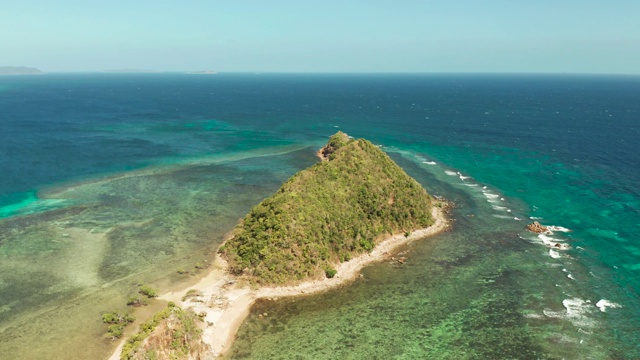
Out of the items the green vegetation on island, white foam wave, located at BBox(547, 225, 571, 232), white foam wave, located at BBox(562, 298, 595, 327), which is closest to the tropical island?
the green vegetation on island

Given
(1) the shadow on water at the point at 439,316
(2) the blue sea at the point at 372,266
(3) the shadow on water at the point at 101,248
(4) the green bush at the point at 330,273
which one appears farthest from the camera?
(4) the green bush at the point at 330,273

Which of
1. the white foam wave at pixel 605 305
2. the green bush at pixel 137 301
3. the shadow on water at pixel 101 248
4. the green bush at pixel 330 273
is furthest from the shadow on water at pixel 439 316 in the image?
the shadow on water at pixel 101 248

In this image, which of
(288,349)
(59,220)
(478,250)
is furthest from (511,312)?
(59,220)

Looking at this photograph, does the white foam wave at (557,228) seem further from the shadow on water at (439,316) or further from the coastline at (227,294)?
the coastline at (227,294)

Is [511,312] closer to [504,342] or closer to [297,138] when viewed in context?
[504,342]

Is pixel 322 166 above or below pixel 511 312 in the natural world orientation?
above

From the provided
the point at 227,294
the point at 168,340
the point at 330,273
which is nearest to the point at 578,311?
the point at 330,273
